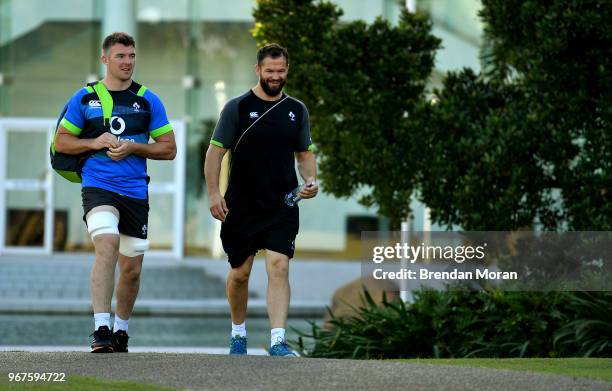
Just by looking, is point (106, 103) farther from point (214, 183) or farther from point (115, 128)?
point (214, 183)

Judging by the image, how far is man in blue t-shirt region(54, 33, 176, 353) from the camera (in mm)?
7816

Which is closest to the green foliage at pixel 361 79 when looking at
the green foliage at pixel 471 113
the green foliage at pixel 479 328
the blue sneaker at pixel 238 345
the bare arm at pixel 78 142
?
the green foliage at pixel 471 113

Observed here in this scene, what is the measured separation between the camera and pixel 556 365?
756cm

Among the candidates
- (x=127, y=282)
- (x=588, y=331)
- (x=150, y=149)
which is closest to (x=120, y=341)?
(x=127, y=282)

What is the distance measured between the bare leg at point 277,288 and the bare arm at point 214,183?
41cm

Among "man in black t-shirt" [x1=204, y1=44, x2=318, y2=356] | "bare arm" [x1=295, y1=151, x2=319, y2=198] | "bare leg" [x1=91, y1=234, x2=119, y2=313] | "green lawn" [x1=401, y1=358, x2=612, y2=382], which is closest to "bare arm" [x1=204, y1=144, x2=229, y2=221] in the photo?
"man in black t-shirt" [x1=204, y1=44, x2=318, y2=356]

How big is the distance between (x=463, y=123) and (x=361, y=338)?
7.47 feet

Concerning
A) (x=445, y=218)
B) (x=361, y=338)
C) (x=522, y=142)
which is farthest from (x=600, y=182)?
(x=361, y=338)

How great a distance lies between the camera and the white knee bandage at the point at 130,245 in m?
8.12

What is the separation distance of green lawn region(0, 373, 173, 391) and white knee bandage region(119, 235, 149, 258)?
5.49 feet

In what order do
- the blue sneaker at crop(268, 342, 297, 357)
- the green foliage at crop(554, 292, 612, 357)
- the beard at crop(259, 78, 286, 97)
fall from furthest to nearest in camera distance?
the green foliage at crop(554, 292, 612, 357) → the beard at crop(259, 78, 286, 97) → the blue sneaker at crop(268, 342, 297, 357)

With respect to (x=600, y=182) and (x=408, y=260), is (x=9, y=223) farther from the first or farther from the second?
(x=600, y=182)

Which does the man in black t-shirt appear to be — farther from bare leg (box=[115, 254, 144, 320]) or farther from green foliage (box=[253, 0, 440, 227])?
green foliage (box=[253, 0, 440, 227])

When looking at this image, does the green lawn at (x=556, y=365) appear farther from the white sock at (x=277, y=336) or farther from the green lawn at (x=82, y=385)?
the green lawn at (x=82, y=385)
